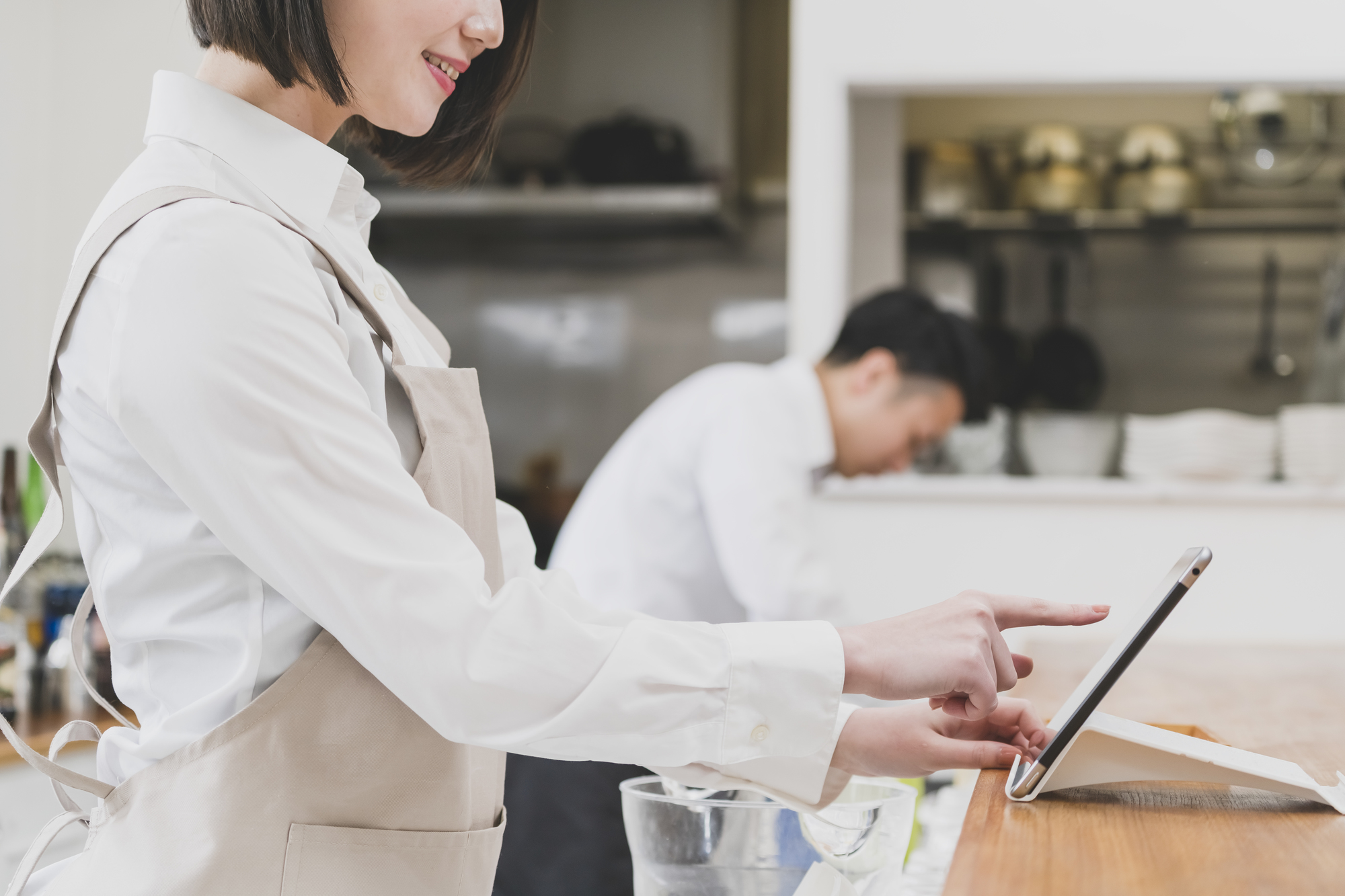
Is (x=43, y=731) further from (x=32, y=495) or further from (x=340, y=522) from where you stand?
(x=340, y=522)

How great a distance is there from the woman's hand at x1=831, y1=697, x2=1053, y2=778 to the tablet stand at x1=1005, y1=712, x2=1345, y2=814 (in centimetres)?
4

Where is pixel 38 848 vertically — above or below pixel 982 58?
below

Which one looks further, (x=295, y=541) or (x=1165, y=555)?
(x=1165, y=555)

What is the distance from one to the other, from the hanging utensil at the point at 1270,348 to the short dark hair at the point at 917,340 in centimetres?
230

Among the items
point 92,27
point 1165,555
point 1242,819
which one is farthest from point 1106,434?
point 92,27

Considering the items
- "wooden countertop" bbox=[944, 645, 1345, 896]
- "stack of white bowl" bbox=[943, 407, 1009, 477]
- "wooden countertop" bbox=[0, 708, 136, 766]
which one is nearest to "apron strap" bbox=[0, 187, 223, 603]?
"wooden countertop" bbox=[944, 645, 1345, 896]

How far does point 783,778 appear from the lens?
0.85 m

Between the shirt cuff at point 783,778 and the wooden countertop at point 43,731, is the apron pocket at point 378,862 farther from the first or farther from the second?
the wooden countertop at point 43,731

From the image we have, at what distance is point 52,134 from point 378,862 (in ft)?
7.29

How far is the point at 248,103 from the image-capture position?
772mm

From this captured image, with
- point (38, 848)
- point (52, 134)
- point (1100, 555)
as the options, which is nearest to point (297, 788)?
point (38, 848)

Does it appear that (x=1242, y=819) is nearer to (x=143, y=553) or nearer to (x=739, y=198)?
(x=143, y=553)

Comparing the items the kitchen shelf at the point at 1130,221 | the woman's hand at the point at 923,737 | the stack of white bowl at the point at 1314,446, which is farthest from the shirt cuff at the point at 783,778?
the kitchen shelf at the point at 1130,221

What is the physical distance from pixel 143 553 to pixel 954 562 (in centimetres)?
225
